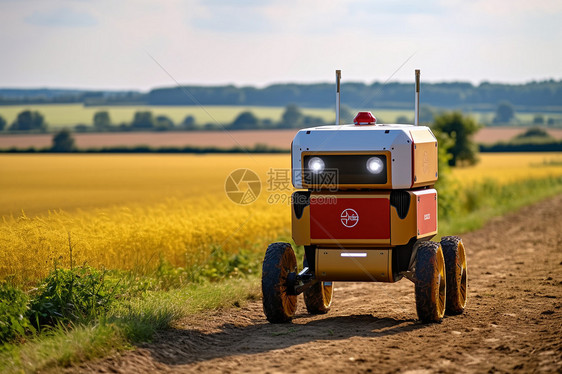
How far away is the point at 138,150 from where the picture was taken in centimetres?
5062

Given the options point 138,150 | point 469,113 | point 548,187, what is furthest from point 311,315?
point 469,113

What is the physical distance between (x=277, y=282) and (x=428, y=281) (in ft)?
5.73

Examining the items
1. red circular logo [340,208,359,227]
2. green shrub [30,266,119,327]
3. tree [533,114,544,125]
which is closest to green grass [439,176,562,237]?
red circular logo [340,208,359,227]

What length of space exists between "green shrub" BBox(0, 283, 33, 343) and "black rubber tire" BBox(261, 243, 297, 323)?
8.90 feet

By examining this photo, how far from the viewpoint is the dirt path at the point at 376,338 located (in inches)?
306

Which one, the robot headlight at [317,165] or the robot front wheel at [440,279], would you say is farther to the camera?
the robot headlight at [317,165]

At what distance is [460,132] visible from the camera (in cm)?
5788

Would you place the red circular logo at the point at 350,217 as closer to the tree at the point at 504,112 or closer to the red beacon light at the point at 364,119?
the red beacon light at the point at 364,119

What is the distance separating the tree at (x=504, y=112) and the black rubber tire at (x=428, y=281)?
72618 mm

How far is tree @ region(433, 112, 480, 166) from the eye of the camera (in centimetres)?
Result: 5644

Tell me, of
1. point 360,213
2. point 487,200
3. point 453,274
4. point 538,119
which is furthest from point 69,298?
point 538,119

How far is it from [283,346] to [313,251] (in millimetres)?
1678

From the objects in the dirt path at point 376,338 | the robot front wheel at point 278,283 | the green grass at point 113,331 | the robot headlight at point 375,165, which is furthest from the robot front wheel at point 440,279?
the green grass at point 113,331

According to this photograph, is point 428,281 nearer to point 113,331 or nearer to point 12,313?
point 113,331
